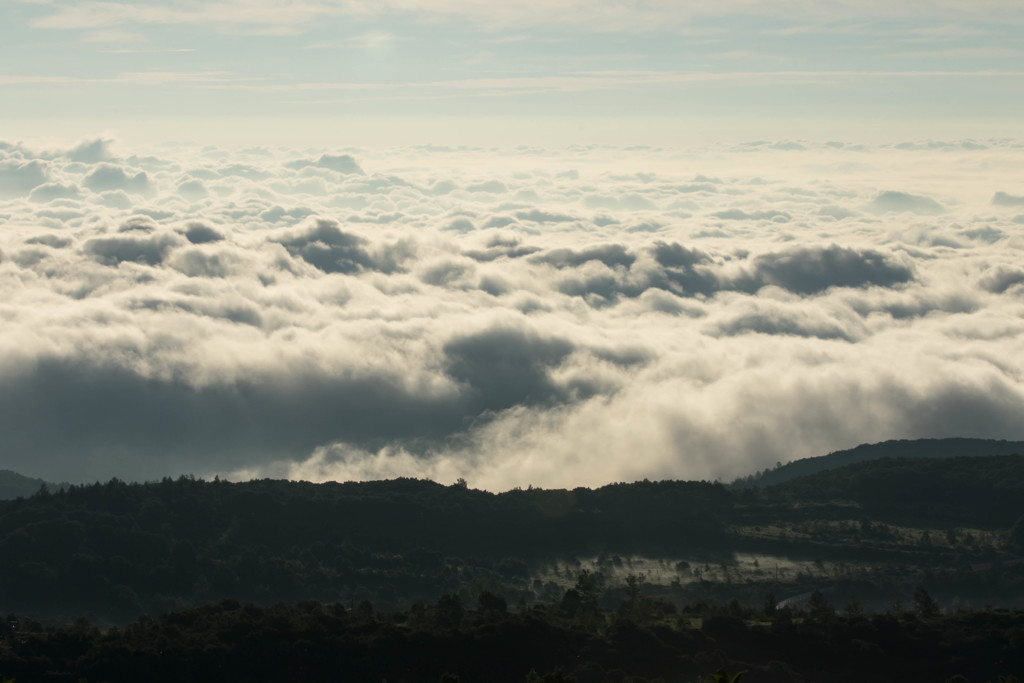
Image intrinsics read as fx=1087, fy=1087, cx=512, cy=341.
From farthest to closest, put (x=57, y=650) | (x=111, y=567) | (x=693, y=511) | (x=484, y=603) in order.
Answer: (x=693, y=511), (x=111, y=567), (x=484, y=603), (x=57, y=650)

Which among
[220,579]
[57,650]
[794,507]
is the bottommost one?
[794,507]

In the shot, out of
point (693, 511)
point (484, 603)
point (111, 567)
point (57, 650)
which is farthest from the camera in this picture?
point (693, 511)

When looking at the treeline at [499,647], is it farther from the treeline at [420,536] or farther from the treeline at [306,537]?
the treeline at [306,537]

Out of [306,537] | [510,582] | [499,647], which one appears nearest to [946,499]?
[510,582]

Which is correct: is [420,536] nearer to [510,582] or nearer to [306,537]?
[306,537]

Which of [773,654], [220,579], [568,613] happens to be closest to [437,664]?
[568,613]

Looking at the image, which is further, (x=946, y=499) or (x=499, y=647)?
(x=946, y=499)

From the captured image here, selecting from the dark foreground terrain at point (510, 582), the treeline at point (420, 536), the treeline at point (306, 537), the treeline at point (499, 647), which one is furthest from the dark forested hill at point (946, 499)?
the treeline at point (499, 647)

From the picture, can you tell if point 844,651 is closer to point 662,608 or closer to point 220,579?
point 662,608
